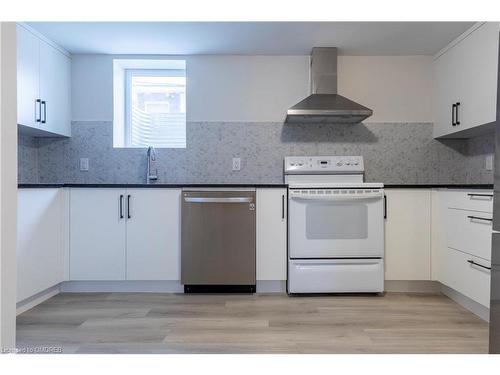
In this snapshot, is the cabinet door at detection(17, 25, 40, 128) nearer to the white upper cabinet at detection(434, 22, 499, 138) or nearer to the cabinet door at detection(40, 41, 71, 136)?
the cabinet door at detection(40, 41, 71, 136)

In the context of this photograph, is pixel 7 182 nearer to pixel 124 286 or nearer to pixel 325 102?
pixel 124 286

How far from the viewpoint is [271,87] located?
3443mm

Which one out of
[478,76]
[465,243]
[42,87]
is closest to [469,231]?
[465,243]

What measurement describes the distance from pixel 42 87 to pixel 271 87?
1.87m

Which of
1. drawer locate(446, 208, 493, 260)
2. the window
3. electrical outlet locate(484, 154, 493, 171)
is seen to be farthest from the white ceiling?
drawer locate(446, 208, 493, 260)

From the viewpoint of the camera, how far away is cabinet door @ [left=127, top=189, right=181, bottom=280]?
282 centimetres

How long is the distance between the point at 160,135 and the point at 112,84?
61 centimetres

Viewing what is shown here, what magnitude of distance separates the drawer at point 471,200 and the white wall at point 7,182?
2305 millimetres

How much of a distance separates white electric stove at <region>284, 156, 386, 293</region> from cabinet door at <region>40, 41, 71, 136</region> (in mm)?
2050

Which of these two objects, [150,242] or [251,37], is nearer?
[150,242]

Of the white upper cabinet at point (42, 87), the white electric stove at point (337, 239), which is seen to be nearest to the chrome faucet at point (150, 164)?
the white upper cabinet at point (42, 87)

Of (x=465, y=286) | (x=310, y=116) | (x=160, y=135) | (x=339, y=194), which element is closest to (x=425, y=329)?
(x=465, y=286)

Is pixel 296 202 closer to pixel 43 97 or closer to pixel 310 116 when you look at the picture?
pixel 310 116

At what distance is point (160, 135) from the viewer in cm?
362
